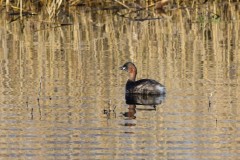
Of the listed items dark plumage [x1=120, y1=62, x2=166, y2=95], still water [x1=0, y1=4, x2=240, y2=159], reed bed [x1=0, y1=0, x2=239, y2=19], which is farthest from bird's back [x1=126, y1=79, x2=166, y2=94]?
reed bed [x1=0, y1=0, x2=239, y2=19]

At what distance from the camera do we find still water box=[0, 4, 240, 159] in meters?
9.38

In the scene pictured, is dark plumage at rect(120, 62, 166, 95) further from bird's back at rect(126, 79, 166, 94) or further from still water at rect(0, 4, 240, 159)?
still water at rect(0, 4, 240, 159)

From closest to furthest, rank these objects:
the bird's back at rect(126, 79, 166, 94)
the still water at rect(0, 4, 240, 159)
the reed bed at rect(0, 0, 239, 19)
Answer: the still water at rect(0, 4, 240, 159)
the bird's back at rect(126, 79, 166, 94)
the reed bed at rect(0, 0, 239, 19)

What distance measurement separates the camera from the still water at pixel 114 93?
9375 millimetres

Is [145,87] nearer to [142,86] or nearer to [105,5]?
[142,86]

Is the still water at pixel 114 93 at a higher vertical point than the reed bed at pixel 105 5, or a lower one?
lower

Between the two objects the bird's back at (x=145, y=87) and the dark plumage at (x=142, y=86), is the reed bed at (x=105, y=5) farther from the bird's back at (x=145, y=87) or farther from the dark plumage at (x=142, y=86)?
the bird's back at (x=145, y=87)

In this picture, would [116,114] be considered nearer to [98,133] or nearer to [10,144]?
[98,133]

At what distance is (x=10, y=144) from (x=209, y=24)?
11616mm

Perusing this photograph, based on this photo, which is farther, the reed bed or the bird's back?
the reed bed

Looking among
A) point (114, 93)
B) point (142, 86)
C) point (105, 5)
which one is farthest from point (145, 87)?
point (105, 5)

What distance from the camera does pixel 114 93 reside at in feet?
41.3

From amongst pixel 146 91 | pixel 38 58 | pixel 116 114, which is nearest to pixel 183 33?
pixel 38 58

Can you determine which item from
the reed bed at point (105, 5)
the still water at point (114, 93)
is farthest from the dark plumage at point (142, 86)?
the reed bed at point (105, 5)
